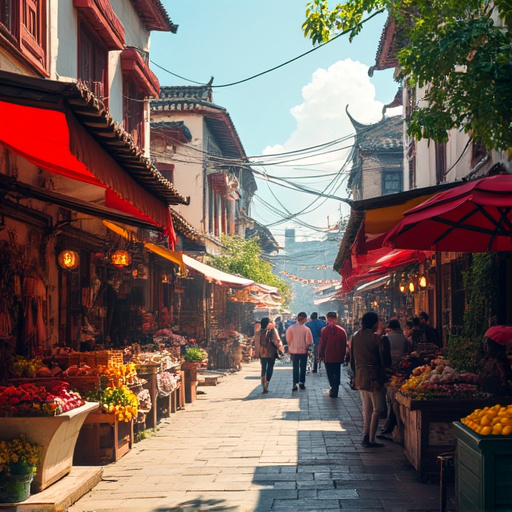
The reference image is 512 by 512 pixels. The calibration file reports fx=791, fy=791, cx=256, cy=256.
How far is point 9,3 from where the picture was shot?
9992mm

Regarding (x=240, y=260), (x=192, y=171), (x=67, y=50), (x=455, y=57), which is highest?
(x=192, y=171)

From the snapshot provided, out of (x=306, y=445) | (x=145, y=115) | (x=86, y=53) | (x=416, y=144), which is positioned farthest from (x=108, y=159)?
(x=416, y=144)

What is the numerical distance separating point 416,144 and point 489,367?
1501 centimetres

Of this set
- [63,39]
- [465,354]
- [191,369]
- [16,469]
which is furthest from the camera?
[191,369]

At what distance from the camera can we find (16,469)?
23.7 feet

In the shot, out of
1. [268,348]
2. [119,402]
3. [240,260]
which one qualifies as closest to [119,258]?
[119,402]

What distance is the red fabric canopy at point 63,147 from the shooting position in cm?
593

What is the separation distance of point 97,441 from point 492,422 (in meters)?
5.60

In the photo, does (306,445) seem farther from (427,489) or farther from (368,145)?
(368,145)

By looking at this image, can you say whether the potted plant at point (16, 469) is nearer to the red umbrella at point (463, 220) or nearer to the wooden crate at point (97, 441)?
the wooden crate at point (97, 441)

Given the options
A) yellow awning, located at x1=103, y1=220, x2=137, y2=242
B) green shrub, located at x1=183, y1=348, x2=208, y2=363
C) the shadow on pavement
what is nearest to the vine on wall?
the shadow on pavement

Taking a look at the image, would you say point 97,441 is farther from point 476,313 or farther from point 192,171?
point 192,171

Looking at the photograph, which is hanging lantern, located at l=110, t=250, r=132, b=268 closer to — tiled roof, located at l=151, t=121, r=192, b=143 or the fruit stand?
the fruit stand

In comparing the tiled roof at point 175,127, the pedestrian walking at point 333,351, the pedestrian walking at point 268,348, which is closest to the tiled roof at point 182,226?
the pedestrian walking at point 268,348
